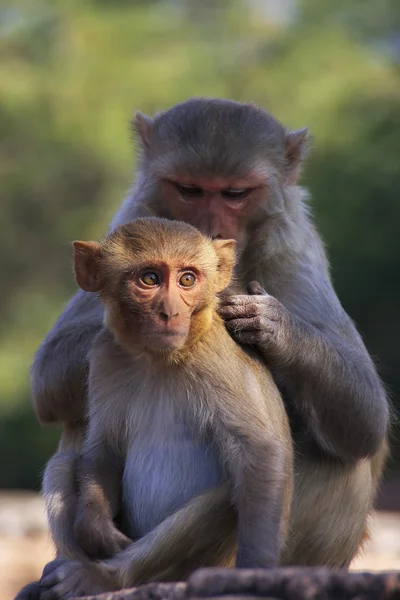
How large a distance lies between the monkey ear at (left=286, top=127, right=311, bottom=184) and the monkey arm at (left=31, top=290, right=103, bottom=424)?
4.79 feet

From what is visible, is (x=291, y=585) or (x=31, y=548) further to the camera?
(x=31, y=548)

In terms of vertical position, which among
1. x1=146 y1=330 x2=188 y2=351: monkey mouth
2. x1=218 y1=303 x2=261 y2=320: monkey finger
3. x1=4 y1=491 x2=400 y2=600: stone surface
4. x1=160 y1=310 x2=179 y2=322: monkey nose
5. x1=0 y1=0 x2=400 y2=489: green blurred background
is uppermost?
x1=0 y1=0 x2=400 y2=489: green blurred background

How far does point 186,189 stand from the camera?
6.45m

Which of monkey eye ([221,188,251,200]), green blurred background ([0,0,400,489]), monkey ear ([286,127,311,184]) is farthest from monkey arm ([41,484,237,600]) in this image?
green blurred background ([0,0,400,489])

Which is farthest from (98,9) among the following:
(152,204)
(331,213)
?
(152,204)

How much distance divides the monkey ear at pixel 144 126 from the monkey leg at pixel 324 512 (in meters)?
2.27

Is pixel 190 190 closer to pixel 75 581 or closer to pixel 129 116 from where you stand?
pixel 75 581

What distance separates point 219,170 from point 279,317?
107 cm

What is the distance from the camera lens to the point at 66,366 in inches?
262

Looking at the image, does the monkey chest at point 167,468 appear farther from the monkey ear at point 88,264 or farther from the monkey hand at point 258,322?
the monkey ear at point 88,264

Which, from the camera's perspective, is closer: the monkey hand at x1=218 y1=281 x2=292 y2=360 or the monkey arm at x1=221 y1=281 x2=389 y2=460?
the monkey hand at x1=218 y1=281 x2=292 y2=360

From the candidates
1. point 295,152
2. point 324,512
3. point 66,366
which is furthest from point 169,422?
point 295,152

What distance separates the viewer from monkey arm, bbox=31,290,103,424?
662cm

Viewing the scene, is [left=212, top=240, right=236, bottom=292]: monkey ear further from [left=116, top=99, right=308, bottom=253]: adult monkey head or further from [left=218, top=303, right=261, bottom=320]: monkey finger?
[left=116, top=99, right=308, bottom=253]: adult monkey head
